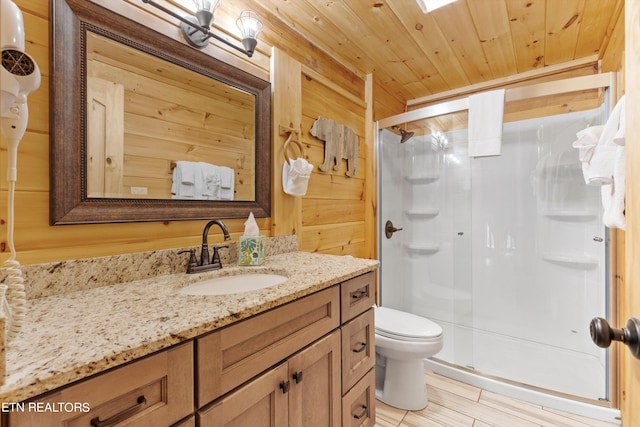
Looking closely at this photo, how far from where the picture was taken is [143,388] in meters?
0.58

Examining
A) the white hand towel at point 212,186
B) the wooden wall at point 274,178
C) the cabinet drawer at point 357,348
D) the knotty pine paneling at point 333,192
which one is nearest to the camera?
the wooden wall at point 274,178

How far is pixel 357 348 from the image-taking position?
1266 millimetres

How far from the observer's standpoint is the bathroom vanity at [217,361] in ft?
1.64

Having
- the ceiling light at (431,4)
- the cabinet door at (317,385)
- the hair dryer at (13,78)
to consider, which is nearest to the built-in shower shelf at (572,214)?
the ceiling light at (431,4)

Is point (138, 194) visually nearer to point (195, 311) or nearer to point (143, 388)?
point (195, 311)

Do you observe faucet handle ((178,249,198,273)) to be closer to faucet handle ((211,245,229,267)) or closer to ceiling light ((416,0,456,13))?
faucet handle ((211,245,229,267))

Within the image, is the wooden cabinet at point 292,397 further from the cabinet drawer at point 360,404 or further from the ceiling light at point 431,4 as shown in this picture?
the ceiling light at point 431,4

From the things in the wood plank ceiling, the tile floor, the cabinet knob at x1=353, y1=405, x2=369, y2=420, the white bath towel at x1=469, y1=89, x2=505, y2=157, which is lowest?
the tile floor

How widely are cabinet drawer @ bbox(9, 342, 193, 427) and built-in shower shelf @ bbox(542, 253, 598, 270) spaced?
2629mm

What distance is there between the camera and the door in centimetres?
50

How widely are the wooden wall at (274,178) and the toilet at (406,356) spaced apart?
2.18 feet

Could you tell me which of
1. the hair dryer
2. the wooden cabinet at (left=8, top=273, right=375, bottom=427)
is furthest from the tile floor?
the hair dryer

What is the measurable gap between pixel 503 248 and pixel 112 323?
2674 millimetres

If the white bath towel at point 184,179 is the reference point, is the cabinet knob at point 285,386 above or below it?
below
